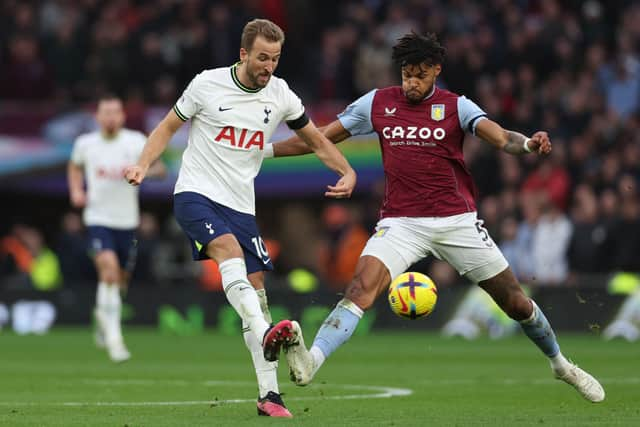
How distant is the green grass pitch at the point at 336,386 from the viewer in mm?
9812

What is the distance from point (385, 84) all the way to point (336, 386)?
→ 13264 mm

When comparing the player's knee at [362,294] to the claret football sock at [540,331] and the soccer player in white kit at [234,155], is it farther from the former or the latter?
the claret football sock at [540,331]

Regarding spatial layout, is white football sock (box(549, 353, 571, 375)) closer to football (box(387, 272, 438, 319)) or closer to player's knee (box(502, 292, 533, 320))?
player's knee (box(502, 292, 533, 320))

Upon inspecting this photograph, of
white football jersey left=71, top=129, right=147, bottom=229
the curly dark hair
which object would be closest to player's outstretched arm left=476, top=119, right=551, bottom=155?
the curly dark hair

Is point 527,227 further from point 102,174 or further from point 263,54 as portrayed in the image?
point 263,54

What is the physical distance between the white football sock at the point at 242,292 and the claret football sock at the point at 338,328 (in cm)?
52

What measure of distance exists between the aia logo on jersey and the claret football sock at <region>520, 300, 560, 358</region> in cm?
246

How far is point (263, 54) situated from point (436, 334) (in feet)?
41.9

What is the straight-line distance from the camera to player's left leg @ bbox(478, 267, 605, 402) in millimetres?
10750

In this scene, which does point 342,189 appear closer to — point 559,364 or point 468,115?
point 468,115

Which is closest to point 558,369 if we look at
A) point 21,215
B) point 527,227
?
point 527,227

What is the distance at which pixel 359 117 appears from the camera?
11.0 m

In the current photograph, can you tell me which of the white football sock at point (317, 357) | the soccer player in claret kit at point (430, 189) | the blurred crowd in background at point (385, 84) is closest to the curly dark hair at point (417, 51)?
the soccer player in claret kit at point (430, 189)

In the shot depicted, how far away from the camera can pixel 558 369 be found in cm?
1099
